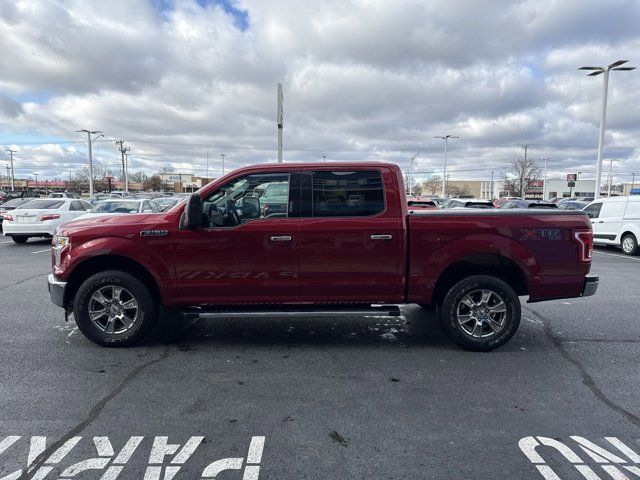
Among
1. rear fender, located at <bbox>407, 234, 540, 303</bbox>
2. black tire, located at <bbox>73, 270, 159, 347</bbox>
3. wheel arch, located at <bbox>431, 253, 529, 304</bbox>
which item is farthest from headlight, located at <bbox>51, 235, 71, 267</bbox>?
wheel arch, located at <bbox>431, 253, 529, 304</bbox>

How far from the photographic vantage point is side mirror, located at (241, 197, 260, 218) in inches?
192

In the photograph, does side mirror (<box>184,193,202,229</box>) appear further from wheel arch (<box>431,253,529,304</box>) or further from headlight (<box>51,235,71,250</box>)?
wheel arch (<box>431,253,529,304</box>)

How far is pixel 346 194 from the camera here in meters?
4.90

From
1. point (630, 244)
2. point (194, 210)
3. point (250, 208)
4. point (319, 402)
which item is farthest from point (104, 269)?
point (630, 244)

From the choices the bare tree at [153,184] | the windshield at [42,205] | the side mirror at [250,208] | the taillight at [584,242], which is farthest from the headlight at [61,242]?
the bare tree at [153,184]

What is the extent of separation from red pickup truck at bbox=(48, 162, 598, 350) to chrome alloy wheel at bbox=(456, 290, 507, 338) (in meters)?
0.01

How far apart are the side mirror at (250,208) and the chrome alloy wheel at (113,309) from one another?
4.94 feet

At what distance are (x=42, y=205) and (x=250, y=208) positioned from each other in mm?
13477

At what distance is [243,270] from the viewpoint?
4.82 meters

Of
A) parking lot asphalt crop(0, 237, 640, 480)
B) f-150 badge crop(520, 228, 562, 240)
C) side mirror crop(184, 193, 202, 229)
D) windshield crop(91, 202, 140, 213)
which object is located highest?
side mirror crop(184, 193, 202, 229)

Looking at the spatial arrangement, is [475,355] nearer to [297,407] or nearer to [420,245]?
[420,245]

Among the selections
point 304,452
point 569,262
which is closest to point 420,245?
point 569,262

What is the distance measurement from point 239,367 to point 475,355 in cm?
245

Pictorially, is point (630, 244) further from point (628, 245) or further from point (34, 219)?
point (34, 219)
